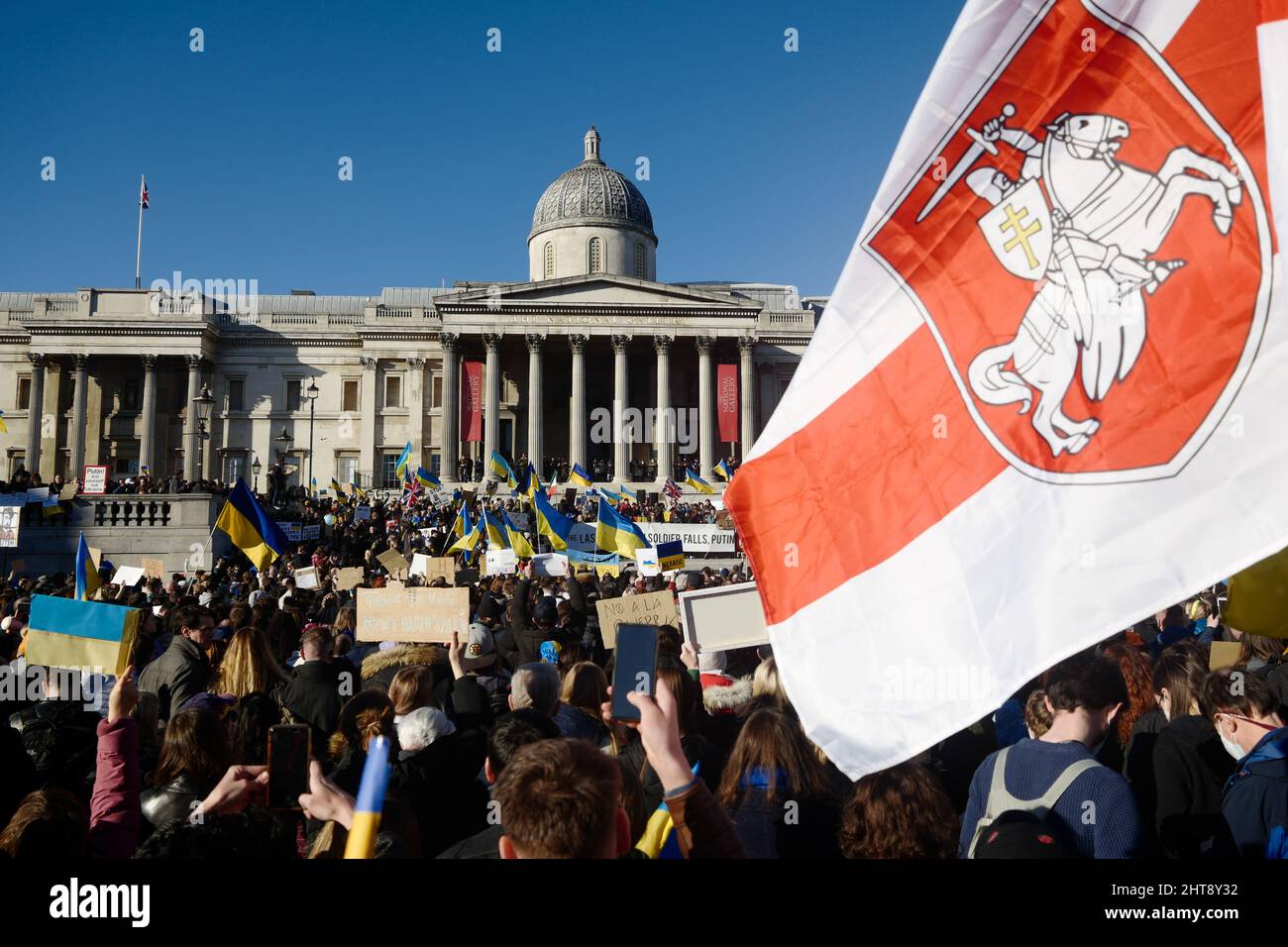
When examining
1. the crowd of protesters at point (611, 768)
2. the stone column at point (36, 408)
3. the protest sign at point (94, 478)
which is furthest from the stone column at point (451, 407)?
the crowd of protesters at point (611, 768)

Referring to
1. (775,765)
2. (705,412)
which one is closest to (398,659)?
(775,765)

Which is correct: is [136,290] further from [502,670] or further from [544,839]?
[544,839]

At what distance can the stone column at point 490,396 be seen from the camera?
1827 inches

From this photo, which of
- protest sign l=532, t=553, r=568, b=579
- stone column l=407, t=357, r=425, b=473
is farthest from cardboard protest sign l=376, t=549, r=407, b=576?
stone column l=407, t=357, r=425, b=473

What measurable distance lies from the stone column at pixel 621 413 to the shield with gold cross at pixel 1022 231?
42.4m

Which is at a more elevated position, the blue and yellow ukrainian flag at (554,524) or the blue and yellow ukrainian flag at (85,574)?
the blue and yellow ukrainian flag at (554,524)

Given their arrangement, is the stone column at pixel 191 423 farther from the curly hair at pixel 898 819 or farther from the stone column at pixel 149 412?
the curly hair at pixel 898 819

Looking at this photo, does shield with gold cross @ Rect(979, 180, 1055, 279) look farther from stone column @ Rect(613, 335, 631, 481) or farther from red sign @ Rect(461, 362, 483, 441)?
red sign @ Rect(461, 362, 483, 441)

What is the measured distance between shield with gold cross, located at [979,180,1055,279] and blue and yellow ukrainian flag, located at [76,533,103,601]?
9.38 m

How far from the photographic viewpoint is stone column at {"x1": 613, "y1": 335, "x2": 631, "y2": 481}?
46.1 meters

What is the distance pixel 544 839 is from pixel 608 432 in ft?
163

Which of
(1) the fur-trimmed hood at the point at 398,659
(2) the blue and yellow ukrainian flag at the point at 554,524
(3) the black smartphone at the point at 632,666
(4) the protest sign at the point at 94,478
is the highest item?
(4) the protest sign at the point at 94,478

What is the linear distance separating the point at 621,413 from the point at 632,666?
43373 mm

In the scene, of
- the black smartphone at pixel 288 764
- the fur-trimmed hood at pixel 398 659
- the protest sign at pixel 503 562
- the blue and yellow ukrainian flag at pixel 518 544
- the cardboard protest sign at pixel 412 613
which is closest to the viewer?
the black smartphone at pixel 288 764
